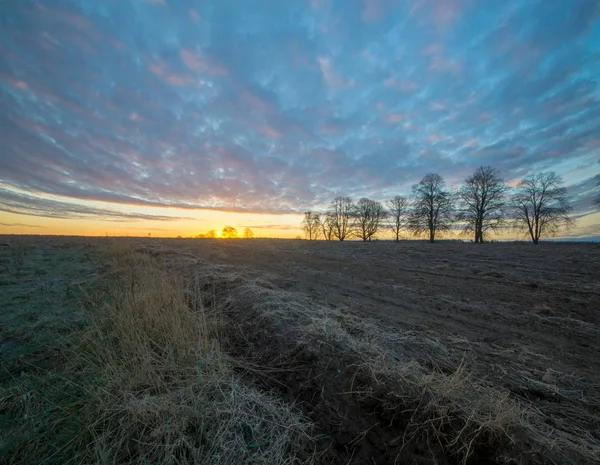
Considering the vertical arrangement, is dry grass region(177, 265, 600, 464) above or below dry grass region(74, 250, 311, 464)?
above

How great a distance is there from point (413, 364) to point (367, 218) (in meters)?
54.5

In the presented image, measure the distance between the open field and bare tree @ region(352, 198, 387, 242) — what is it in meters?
48.2

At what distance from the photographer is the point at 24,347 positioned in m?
4.17

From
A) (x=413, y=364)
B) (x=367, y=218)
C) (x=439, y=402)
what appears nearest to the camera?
(x=439, y=402)

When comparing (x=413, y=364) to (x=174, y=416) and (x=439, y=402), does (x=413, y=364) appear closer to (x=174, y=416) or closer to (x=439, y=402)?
(x=439, y=402)

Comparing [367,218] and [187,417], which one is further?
[367,218]

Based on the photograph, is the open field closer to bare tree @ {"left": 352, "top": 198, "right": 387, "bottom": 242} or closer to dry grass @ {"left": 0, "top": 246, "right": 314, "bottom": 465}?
dry grass @ {"left": 0, "top": 246, "right": 314, "bottom": 465}

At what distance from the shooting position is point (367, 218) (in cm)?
5550

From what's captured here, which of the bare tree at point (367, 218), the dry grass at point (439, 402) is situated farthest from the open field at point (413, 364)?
the bare tree at point (367, 218)

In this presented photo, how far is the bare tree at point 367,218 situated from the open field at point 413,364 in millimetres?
48191

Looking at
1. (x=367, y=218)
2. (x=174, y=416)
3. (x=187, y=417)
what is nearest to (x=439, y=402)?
(x=187, y=417)

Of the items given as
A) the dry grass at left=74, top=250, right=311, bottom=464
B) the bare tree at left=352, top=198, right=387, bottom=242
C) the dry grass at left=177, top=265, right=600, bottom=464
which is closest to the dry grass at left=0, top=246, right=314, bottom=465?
the dry grass at left=74, top=250, right=311, bottom=464

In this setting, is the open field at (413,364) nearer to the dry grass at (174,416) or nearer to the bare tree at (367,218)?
the dry grass at (174,416)

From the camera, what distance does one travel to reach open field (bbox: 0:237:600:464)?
2.10 meters
